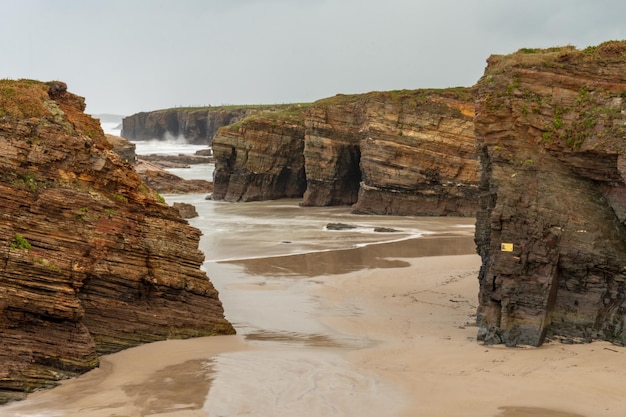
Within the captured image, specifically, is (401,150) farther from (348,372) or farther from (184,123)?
(184,123)

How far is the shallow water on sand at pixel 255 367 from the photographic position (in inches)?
428

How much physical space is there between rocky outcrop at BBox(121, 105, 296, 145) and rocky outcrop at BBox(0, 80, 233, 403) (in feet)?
330

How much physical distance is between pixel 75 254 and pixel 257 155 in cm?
3855

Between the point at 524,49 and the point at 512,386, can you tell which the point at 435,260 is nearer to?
the point at 524,49

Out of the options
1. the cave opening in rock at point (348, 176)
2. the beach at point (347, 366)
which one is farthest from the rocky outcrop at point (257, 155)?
the beach at point (347, 366)

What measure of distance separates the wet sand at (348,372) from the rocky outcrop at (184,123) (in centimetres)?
9940

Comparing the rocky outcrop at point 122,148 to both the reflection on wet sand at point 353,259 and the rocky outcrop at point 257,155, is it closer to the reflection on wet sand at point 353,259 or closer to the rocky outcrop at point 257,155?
the rocky outcrop at point 257,155

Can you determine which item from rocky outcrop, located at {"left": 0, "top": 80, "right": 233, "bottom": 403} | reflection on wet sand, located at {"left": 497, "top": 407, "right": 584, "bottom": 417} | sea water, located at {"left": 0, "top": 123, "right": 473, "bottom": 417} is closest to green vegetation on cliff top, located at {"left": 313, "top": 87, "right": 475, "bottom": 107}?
sea water, located at {"left": 0, "top": 123, "right": 473, "bottom": 417}

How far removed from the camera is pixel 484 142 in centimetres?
1453

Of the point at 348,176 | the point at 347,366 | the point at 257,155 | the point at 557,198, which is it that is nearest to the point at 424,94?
the point at 348,176

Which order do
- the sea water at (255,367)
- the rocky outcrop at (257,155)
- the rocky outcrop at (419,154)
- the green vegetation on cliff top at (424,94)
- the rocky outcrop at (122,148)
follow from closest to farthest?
1. the sea water at (255,367)
2. the rocky outcrop at (419,154)
3. the green vegetation on cliff top at (424,94)
4. the rocky outcrop at (122,148)
5. the rocky outcrop at (257,155)

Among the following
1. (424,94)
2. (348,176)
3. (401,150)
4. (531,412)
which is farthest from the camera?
(348,176)

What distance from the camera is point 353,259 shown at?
25.6 metres

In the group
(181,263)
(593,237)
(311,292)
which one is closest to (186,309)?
(181,263)
